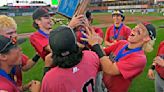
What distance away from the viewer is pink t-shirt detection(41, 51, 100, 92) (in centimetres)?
287

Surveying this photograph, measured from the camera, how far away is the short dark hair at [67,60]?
9.32ft

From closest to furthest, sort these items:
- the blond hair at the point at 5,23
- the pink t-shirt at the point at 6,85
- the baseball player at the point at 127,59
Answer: the pink t-shirt at the point at 6,85, the baseball player at the point at 127,59, the blond hair at the point at 5,23

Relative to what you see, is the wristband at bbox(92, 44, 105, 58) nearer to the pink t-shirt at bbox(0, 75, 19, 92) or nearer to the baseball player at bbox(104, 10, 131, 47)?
the pink t-shirt at bbox(0, 75, 19, 92)

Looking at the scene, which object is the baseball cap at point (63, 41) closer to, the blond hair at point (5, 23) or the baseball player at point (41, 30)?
the blond hair at point (5, 23)

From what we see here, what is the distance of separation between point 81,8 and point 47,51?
187 centimetres

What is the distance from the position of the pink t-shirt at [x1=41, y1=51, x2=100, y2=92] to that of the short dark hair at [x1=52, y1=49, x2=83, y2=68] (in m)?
0.05

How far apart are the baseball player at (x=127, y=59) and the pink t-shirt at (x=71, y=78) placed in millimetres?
288

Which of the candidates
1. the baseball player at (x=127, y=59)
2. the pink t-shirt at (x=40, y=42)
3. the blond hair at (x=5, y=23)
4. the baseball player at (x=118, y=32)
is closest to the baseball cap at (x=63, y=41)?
the baseball player at (x=127, y=59)

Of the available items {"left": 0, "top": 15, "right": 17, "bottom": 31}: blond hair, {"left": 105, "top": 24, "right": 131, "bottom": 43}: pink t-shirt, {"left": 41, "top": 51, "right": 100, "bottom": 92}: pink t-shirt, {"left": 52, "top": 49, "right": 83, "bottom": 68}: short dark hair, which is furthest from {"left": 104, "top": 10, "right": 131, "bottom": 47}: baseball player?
{"left": 52, "top": 49, "right": 83, "bottom": 68}: short dark hair

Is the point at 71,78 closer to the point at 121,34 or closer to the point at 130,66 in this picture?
the point at 130,66

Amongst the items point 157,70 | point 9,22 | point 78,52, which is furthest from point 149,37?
point 9,22

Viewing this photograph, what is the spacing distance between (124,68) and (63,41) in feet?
3.62

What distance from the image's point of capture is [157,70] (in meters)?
5.34

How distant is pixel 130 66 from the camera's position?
364 cm
